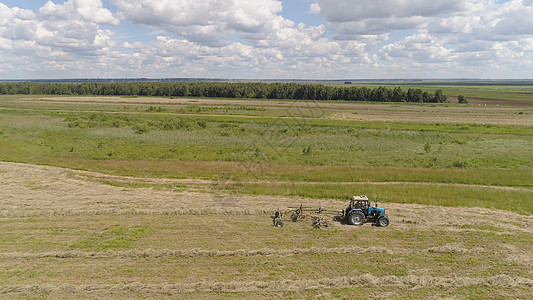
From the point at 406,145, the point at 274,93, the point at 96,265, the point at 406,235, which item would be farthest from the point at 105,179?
the point at 274,93

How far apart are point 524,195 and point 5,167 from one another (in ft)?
148

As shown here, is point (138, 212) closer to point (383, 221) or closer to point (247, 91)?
point (383, 221)

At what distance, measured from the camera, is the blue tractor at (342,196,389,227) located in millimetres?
18000

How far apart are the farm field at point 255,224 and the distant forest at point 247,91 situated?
288 ft

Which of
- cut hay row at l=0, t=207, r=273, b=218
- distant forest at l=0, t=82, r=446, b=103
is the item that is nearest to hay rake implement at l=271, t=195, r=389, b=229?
cut hay row at l=0, t=207, r=273, b=218

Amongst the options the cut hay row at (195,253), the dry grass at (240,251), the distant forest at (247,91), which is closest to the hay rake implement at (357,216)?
the dry grass at (240,251)

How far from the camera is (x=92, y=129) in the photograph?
5519 cm

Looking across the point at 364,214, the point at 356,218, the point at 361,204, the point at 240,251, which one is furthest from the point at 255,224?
the point at 364,214

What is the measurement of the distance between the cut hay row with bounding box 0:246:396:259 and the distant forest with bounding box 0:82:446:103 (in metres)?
116

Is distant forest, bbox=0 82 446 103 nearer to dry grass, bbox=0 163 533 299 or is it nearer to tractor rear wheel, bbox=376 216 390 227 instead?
dry grass, bbox=0 163 533 299

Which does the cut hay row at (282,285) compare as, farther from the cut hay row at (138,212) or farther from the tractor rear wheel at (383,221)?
the cut hay row at (138,212)

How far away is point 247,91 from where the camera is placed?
5595 inches

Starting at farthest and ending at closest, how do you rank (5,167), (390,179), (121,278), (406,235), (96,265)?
(5,167), (390,179), (406,235), (96,265), (121,278)

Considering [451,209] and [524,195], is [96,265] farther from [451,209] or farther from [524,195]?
[524,195]
